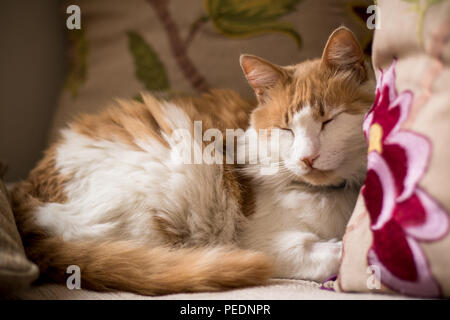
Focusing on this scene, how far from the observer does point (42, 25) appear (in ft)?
5.51

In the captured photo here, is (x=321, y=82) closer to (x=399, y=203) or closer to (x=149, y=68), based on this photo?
(x=399, y=203)

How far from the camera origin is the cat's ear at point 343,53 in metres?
0.97

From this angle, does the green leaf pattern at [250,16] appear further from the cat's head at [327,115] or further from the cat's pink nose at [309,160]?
the cat's pink nose at [309,160]

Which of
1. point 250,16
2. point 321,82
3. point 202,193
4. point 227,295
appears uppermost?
point 250,16

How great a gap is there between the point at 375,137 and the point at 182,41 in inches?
36.9

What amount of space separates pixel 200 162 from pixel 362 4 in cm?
82

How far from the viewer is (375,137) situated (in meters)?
0.80

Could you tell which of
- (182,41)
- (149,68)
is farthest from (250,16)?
(149,68)

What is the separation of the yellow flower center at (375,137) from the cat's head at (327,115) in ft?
0.53


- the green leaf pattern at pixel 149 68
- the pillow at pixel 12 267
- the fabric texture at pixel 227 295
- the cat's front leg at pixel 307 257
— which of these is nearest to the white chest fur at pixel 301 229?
the cat's front leg at pixel 307 257

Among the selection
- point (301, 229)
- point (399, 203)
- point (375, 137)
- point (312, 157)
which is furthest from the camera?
point (301, 229)

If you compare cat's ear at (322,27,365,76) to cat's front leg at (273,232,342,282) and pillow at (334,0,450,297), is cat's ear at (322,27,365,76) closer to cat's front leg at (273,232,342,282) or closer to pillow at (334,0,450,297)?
pillow at (334,0,450,297)

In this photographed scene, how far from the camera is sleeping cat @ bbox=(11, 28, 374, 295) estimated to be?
2.94ft

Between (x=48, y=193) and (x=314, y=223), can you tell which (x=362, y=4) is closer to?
(x=314, y=223)
